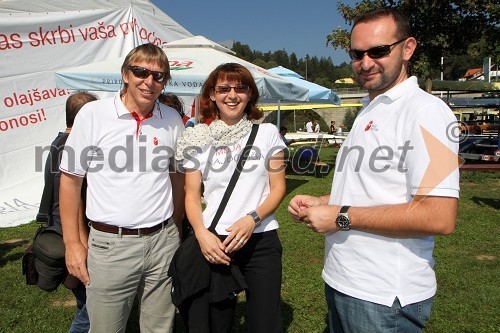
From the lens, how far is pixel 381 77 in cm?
171

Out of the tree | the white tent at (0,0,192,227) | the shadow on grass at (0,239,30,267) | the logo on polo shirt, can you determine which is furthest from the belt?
the tree

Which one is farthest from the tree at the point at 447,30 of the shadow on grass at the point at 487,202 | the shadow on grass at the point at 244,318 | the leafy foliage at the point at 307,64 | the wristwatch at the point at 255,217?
the leafy foliage at the point at 307,64

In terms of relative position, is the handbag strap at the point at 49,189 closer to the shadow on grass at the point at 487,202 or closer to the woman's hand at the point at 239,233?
the woman's hand at the point at 239,233

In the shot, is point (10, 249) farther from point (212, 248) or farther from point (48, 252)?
point (212, 248)

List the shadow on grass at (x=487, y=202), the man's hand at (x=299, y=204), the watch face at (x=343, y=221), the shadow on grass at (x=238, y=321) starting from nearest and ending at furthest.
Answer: the watch face at (x=343, y=221)
the man's hand at (x=299, y=204)
the shadow on grass at (x=238, y=321)
the shadow on grass at (x=487, y=202)

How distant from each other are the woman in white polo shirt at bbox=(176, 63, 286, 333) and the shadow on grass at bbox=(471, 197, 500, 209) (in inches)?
281

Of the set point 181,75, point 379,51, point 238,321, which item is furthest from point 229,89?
point 181,75

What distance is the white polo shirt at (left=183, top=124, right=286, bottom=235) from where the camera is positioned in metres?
2.32

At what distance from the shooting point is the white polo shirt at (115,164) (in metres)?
2.25

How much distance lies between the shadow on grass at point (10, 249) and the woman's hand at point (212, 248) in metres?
4.12

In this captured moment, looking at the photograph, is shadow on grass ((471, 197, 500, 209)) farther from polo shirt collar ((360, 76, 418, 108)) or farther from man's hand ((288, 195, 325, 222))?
polo shirt collar ((360, 76, 418, 108))

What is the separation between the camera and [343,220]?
165 cm

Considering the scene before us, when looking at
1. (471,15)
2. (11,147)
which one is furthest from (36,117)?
(471,15)

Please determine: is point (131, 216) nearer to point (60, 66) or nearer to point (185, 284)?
point (185, 284)
